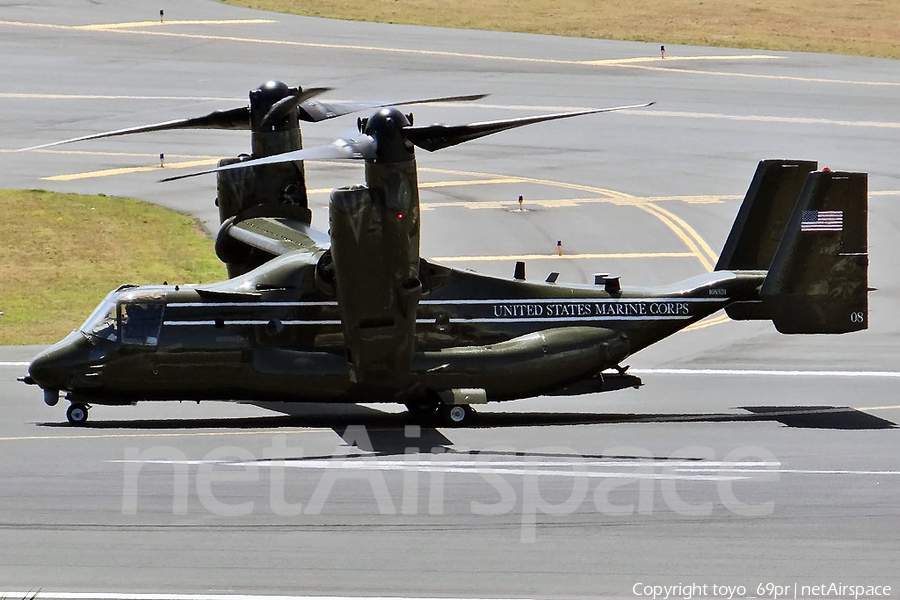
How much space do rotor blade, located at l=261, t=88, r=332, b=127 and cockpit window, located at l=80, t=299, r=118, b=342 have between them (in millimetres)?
5432

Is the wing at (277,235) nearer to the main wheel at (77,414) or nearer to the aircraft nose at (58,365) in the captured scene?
the aircraft nose at (58,365)

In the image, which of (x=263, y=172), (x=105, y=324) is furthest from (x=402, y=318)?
(x=263, y=172)

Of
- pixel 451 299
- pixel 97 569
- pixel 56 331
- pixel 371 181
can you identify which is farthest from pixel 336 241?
pixel 56 331

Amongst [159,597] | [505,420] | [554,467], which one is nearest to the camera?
[159,597]

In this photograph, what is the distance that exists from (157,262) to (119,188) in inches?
314

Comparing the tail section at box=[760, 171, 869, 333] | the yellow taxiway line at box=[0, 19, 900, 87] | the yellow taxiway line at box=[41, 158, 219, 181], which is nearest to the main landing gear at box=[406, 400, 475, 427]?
→ the tail section at box=[760, 171, 869, 333]

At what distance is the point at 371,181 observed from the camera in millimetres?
19797

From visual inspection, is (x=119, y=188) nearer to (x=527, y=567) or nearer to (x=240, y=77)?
(x=240, y=77)

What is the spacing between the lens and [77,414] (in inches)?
864

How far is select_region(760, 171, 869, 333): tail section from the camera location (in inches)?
909

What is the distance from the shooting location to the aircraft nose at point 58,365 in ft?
71.3

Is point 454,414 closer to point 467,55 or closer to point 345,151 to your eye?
point 345,151

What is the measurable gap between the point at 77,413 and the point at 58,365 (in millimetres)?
838

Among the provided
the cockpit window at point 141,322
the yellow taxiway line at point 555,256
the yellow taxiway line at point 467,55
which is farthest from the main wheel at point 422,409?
the yellow taxiway line at point 467,55
